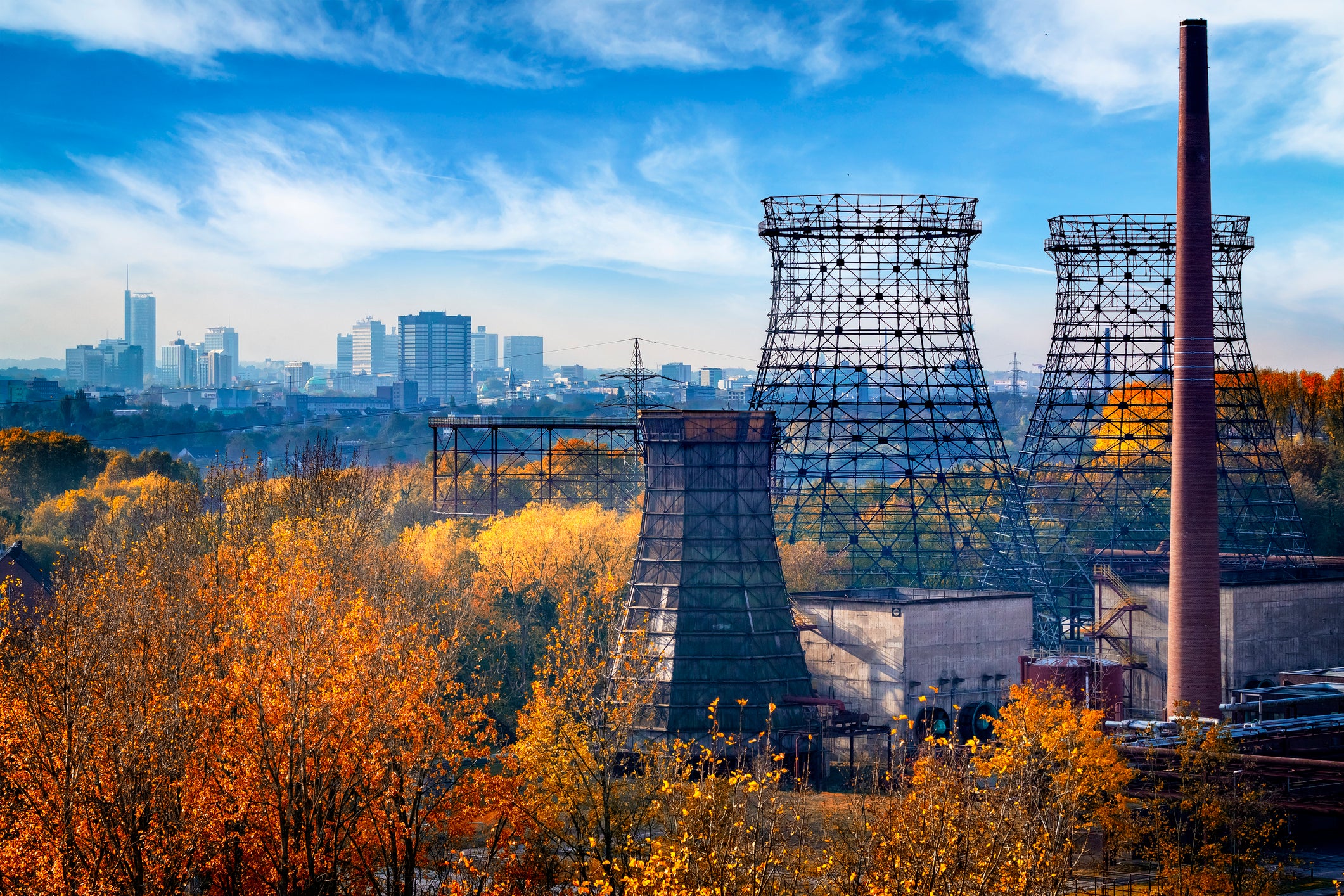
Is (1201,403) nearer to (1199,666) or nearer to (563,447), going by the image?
(1199,666)

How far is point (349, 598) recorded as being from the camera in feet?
117

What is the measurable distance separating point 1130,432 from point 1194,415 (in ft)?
106

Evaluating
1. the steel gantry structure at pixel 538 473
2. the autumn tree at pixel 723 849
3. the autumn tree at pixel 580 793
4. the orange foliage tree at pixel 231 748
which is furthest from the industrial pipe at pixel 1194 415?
the steel gantry structure at pixel 538 473

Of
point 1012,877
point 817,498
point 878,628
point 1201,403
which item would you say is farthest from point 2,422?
point 1012,877

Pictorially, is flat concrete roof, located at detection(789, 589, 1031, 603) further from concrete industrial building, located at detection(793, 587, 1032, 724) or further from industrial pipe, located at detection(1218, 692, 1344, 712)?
industrial pipe, located at detection(1218, 692, 1344, 712)

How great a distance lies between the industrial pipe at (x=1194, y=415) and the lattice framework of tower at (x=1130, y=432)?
23.1m

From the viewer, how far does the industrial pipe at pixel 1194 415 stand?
42.4 m

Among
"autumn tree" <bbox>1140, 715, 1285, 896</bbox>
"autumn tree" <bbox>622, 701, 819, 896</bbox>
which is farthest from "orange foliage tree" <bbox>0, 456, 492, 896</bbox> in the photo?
"autumn tree" <bbox>1140, 715, 1285, 896</bbox>

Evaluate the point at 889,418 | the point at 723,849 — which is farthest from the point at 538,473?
the point at 723,849

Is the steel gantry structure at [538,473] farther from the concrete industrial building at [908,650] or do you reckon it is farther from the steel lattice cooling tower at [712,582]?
the steel lattice cooling tower at [712,582]

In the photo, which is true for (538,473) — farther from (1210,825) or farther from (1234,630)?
(1210,825)

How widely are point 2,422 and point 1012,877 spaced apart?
152686mm

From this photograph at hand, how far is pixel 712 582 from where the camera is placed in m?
44.8

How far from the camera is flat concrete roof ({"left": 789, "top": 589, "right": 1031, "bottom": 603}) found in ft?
162
